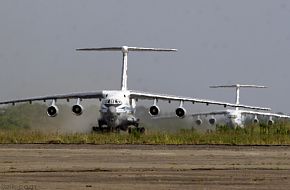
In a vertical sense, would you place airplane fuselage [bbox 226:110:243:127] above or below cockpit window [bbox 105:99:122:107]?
above

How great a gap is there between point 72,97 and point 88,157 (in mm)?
38152

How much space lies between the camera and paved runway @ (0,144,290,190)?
17.7m

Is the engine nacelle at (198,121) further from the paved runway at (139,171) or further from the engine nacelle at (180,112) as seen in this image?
the paved runway at (139,171)

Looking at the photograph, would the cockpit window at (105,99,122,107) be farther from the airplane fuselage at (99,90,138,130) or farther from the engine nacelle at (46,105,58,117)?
the engine nacelle at (46,105,58,117)

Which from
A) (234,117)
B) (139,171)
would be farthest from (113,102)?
(139,171)

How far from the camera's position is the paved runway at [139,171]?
17.7 metres

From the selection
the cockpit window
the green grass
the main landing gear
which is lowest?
the green grass

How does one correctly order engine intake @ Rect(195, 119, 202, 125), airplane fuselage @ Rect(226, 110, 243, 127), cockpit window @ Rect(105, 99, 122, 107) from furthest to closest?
airplane fuselage @ Rect(226, 110, 243, 127)
engine intake @ Rect(195, 119, 202, 125)
cockpit window @ Rect(105, 99, 122, 107)

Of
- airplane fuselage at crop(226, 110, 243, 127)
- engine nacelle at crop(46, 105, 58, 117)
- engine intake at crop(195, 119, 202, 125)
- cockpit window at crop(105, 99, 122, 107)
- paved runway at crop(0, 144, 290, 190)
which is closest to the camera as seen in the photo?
paved runway at crop(0, 144, 290, 190)

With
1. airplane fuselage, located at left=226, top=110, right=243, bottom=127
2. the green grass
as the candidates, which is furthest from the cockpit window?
airplane fuselage, located at left=226, top=110, right=243, bottom=127

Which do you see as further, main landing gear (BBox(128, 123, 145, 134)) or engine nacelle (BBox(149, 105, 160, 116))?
engine nacelle (BBox(149, 105, 160, 116))

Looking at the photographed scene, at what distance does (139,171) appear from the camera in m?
21.7

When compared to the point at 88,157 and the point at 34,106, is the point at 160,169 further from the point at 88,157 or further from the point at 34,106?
the point at 34,106

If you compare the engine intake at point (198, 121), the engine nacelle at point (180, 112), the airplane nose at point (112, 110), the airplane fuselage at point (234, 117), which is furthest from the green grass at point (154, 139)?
the airplane fuselage at point (234, 117)
